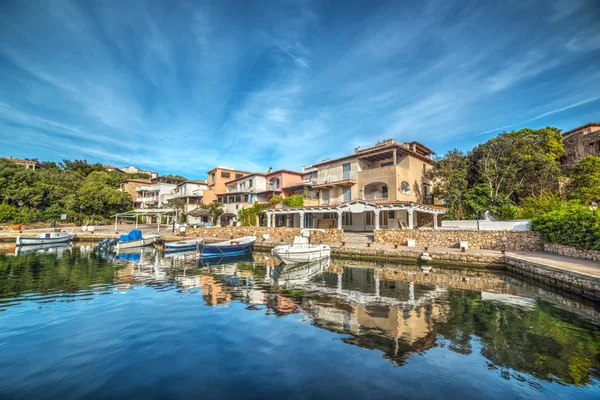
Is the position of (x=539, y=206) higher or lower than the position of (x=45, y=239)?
higher

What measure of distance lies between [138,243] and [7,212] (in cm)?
2821

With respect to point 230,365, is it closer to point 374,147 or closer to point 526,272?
point 526,272

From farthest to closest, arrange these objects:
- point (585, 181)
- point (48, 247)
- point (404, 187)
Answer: point (48, 247)
point (404, 187)
point (585, 181)

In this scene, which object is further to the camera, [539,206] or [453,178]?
[453,178]

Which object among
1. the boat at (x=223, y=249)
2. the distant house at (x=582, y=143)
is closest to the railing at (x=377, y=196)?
the boat at (x=223, y=249)

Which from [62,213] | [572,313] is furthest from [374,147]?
[62,213]

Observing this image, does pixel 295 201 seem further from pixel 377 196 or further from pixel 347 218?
pixel 377 196

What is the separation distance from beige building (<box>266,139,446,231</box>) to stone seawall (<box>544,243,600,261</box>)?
8.69m

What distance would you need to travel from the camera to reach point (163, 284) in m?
13.8

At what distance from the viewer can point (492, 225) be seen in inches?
854

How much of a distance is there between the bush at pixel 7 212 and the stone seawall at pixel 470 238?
52.1 metres

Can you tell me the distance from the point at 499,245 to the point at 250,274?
62.4ft

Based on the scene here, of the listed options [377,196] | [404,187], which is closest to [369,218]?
[377,196]

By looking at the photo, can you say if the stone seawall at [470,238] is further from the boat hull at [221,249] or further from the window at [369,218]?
the boat hull at [221,249]
